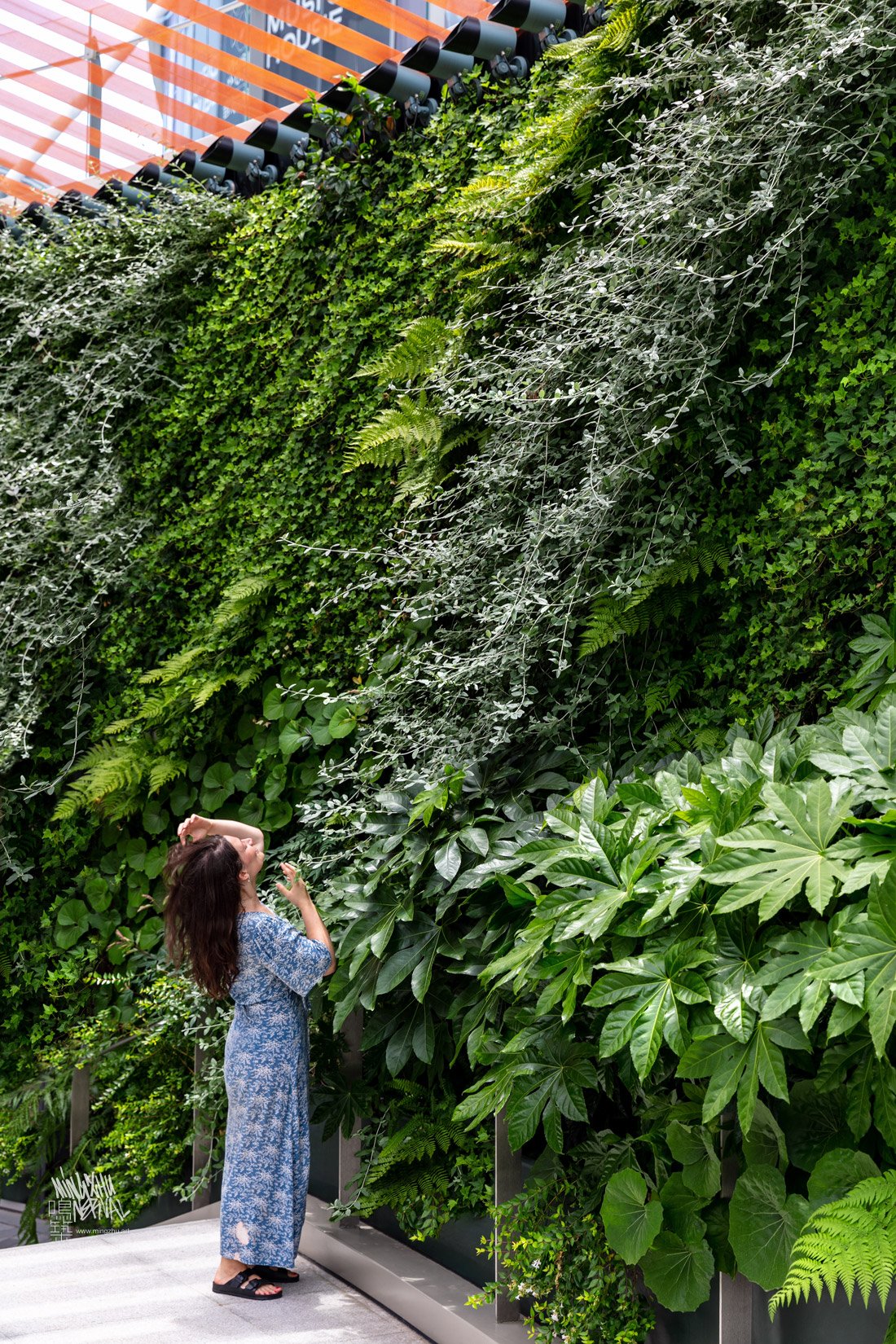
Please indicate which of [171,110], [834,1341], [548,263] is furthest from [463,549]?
[171,110]

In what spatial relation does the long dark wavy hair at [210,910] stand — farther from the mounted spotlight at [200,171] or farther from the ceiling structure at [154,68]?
the mounted spotlight at [200,171]

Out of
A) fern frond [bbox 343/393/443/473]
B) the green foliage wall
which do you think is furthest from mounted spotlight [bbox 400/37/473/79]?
fern frond [bbox 343/393/443/473]

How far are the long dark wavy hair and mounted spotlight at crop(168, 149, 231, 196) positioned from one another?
12.3 feet

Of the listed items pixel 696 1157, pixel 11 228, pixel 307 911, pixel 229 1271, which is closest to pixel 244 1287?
pixel 229 1271

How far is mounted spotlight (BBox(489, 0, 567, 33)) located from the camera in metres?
4.17

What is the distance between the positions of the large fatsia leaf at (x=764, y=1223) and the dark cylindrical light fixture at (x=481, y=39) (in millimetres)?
3849

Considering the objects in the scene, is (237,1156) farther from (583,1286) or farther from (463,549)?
(463,549)

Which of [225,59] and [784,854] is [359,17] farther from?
[784,854]

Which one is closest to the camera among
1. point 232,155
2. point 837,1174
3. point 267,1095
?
point 837,1174

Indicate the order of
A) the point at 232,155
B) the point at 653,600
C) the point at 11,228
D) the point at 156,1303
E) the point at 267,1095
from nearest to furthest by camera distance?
the point at 156,1303
the point at 267,1095
the point at 653,600
the point at 232,155
the point at 11,228

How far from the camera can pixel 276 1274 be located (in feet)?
11.1

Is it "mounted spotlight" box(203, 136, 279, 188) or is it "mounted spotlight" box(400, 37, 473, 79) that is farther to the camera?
"mounted spotlight" box(203, 136, 279, 188)

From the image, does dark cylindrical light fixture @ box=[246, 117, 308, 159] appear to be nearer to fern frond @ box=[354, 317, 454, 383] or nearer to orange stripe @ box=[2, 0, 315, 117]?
orange stripe @ box=[2, 0, 315, 117]

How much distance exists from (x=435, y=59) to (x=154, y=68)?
2.44 metres
